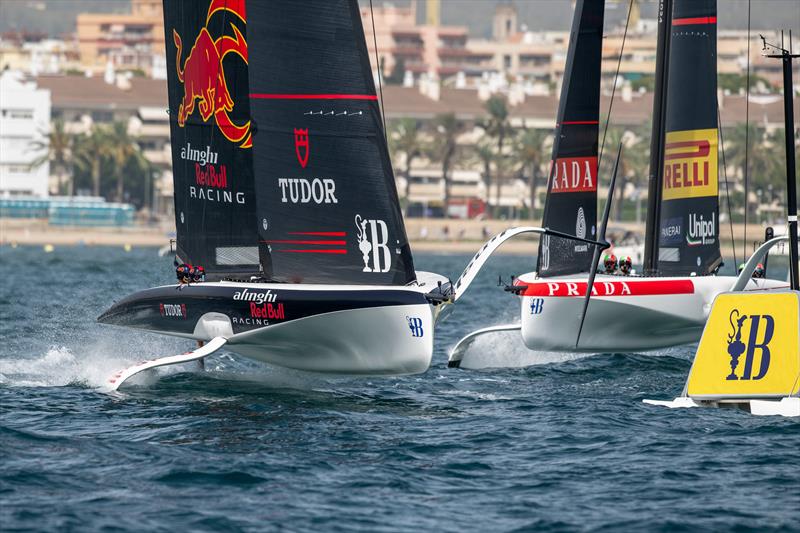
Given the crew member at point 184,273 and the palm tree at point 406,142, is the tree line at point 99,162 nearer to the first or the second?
the palm tree at point 406,142

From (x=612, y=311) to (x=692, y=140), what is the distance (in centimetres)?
418

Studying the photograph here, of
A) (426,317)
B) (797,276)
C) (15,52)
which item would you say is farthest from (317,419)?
(15,52)

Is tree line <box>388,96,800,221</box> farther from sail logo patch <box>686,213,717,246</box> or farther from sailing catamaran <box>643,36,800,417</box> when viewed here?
sailing catamaran <box>643,36,800,417</box>

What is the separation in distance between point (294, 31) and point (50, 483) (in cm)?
684

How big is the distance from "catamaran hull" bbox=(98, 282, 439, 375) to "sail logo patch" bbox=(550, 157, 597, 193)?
20.9ft

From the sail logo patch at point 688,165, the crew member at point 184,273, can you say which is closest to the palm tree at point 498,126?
the sail logo patch at point 688,165

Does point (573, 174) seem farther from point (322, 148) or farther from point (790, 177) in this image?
point (322, 148)

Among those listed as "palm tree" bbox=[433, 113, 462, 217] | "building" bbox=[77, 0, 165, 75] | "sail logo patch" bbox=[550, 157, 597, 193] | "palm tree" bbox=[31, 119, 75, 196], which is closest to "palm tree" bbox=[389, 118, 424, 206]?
"palm tree" bbox=[433, 113, 462, 217]

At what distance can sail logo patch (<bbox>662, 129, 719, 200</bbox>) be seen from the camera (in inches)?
890

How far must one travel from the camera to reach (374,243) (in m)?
16.2

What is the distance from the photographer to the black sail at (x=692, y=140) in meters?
22.3

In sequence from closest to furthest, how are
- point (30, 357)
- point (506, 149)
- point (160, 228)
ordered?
point (30, 357)
point (160, 228)
point (506, 149)

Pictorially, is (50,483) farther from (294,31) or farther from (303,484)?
(294,31)

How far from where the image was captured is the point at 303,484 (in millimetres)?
11609
